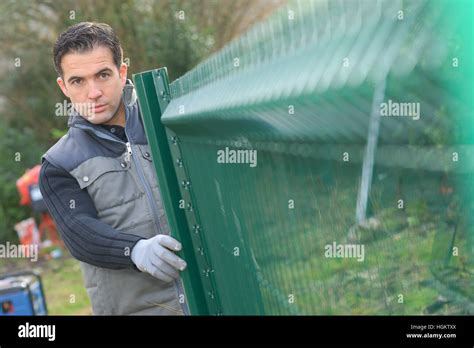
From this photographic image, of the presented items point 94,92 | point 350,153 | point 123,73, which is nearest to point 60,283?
point 123,73

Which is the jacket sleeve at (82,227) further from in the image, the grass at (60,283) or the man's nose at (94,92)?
the grass at (60,283)

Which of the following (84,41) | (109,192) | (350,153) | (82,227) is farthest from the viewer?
(84,41)

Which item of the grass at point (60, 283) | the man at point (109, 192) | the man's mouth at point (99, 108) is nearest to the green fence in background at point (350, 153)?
the man at point (109, 192)

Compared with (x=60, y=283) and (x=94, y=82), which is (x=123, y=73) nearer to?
(x=94, y=82)

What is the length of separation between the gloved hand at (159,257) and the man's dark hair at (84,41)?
29.6 inches

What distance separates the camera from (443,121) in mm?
809

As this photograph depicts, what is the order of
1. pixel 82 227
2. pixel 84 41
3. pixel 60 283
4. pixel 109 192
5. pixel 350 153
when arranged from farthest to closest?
pixel 60 283 < pixel 84 41 < pixel 109 192 < pixel 82 227 < pixel 350 153

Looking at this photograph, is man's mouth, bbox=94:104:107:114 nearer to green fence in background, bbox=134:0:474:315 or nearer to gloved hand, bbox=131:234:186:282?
gloved hand, bbox=131:234:186:282

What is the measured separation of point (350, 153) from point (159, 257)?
1199 millimetres

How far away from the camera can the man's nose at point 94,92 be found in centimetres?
254

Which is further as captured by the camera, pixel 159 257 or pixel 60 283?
pixel 60 283

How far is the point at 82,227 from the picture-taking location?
231 cm

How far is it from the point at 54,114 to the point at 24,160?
0.84 m

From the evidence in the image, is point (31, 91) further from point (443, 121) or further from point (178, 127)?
point (443, 121)
